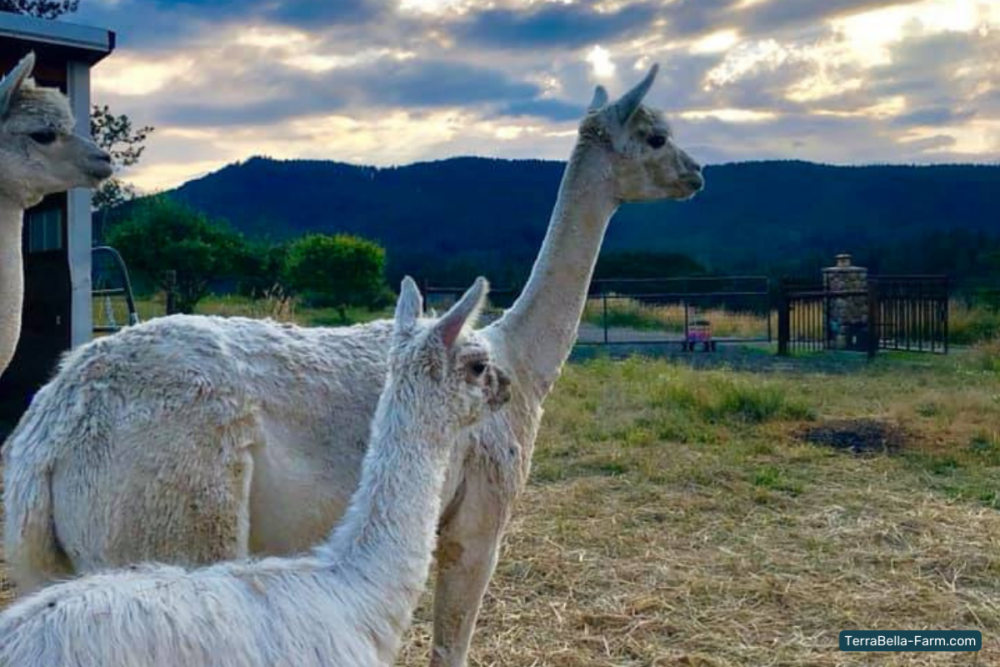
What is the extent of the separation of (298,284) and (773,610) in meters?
28.3

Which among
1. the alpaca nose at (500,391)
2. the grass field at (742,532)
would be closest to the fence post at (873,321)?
the grass field at (742,532)

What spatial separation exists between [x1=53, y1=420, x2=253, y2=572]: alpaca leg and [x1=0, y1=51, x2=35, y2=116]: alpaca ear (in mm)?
2325

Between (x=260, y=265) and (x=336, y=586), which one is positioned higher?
(x=260, y=265)

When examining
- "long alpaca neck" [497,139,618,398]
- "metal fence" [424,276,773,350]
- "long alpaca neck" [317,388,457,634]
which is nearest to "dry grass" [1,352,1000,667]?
"long alpaca neck" [497,139,618,398]

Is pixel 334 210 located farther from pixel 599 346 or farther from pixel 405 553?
pixel 405 553

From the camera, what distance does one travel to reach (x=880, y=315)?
67.6ft

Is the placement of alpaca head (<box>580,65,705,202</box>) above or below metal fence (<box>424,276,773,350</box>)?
above

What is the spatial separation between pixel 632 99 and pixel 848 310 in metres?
17.9

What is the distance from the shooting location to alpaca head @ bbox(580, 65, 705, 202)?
14.8ft

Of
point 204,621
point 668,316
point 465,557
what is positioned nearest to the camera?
point 204,621

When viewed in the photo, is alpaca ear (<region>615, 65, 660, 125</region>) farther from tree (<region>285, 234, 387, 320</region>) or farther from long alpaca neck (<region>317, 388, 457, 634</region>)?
tree (<region>285, 234, 387, 320</region>)

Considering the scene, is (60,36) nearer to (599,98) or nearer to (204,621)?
(599,98)

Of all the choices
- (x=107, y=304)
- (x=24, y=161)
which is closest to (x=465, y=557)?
(x=24, y=161)

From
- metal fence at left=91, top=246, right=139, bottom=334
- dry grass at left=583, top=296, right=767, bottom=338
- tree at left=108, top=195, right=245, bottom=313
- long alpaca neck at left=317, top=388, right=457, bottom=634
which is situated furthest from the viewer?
tree at left=108, top=195, right=245, bottom=313
